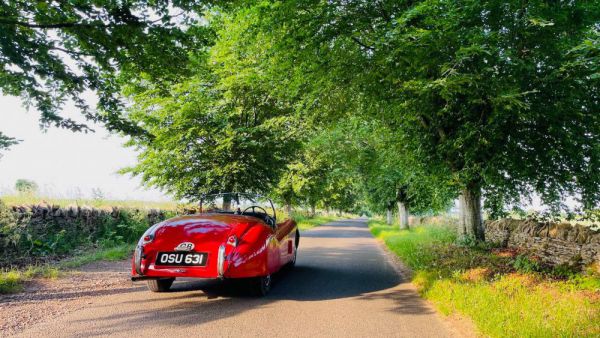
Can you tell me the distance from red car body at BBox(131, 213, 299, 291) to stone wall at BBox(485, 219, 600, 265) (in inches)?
222

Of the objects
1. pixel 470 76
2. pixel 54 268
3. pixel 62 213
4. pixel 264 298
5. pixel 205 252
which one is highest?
pixel 470 76

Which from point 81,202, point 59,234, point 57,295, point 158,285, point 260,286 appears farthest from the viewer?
point 81,202

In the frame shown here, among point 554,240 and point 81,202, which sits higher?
point 81,202

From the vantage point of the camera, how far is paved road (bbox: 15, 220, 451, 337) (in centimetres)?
404

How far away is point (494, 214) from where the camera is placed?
431 inches

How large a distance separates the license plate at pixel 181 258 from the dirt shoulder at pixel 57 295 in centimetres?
107

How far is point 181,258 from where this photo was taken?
16.8 feet

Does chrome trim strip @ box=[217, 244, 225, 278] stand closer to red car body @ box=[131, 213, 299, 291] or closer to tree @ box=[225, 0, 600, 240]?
red car body @ box=[131, 213, 299, 291]

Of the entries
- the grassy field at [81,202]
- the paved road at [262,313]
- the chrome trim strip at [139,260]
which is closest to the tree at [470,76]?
the paved road at [262,313]

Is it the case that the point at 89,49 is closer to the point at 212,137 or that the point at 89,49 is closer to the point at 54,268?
the point at 54,268

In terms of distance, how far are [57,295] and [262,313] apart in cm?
298

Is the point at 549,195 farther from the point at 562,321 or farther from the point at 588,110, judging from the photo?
the point at 562,321

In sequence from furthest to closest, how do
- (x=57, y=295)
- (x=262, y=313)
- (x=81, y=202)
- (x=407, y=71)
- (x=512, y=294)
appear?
1. (x=81, y=202)
2. (x=407, y=71)
3. (x=57, y=295)
4. (x=512, y=294)
5. (x=262, y=313)

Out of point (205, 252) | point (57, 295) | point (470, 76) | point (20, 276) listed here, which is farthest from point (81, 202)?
point (470, 76)
